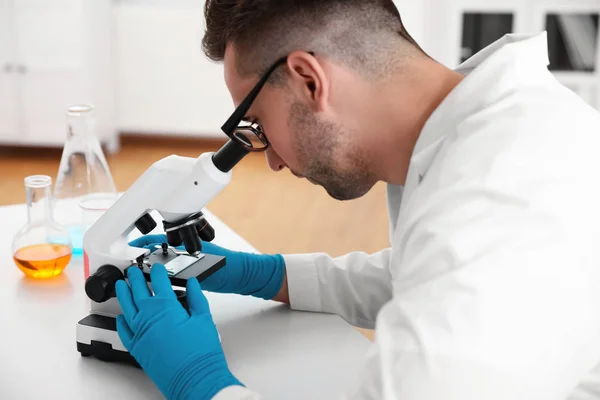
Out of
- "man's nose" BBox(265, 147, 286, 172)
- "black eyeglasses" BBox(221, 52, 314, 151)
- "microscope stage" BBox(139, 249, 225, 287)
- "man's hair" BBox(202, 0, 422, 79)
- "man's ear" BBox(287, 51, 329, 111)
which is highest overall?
"man's hair" BBox(202, 0, 422, 79)

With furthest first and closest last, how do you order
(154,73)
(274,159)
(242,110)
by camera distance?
(154,73)
(274,159)
(242,110)

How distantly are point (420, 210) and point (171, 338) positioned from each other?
42 cm

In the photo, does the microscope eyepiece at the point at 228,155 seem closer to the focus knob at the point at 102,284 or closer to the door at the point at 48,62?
the focus knob at the point at 102,284

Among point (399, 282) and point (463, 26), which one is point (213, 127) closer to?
point (463, 26)

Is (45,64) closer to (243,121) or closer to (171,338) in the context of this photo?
(243,121)

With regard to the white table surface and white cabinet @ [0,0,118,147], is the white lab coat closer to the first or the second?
the white table surface

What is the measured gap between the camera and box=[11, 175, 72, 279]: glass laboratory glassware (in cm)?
134

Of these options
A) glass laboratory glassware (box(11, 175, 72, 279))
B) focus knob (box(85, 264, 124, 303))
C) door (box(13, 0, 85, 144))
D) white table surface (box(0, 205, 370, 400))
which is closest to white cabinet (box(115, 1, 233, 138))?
door (box(13, 0, 85, 144))

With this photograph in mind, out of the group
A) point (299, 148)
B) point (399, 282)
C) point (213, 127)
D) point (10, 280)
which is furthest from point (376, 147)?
point (213, 127)

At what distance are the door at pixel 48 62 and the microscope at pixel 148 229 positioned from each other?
3301 mm

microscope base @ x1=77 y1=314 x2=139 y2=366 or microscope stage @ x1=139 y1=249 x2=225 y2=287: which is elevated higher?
microscope stage @ x1=139 y1=249 x2=225 y2=287

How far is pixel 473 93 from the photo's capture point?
1024mm

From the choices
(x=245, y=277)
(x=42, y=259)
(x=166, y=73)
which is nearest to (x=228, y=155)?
(x=245, y=277)

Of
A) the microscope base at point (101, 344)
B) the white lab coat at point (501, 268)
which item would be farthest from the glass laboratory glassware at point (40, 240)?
the white lab coat at point (501, 268)
